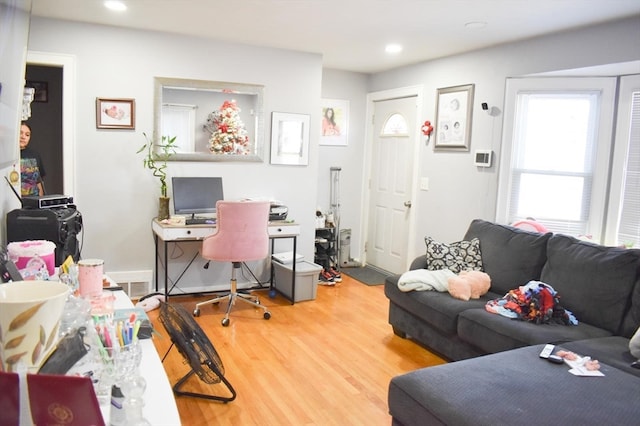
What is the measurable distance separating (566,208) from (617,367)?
6.21ft

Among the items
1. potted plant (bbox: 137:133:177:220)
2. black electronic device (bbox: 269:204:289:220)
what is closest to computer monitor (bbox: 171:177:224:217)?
potted plant (bbox: 137:133:177:220)

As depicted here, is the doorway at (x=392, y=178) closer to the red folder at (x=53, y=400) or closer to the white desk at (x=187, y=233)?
the white desk at (x=187, y=233)

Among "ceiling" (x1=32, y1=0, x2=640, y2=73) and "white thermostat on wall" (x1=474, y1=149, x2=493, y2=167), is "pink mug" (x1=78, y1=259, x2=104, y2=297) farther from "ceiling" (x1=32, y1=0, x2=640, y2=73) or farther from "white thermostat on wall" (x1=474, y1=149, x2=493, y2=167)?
"white thermostat on wall" (x1=474, y1=149, x2=493, y2=167)

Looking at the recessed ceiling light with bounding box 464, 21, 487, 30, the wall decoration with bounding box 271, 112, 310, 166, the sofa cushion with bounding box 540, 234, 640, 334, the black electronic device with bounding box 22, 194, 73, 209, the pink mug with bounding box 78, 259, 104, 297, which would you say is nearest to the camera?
the pink mug with bounding box 78, 259, 104, 297

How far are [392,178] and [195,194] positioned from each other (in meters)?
2.39

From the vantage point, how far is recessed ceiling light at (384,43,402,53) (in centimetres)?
444

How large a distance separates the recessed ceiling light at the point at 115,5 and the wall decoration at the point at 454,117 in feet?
9.83

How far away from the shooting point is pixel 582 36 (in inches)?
141

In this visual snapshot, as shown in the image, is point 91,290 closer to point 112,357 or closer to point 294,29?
point 112,357

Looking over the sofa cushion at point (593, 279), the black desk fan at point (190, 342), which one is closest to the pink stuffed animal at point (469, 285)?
the sofa cushion at point (593, 279)

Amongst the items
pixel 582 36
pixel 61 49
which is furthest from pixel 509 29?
pixel 61 49

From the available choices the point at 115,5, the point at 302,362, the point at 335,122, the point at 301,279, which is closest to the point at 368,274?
the point at 301,279

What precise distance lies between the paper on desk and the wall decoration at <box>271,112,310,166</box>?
3.34 m

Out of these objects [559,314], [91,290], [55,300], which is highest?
[55,300]
